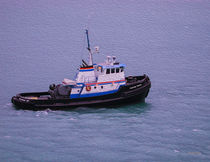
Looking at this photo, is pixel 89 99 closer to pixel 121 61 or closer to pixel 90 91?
pixel 90 91

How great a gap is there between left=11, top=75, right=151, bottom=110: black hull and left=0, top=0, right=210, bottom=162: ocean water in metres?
0.70

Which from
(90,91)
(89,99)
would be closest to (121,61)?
(90,91)

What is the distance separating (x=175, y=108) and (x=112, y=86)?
301 inches

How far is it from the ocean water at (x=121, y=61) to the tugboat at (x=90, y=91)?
0.89 metres

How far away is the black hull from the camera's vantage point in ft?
111

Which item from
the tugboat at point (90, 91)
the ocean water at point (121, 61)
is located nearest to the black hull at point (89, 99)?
the tugboat at point (90, 91)

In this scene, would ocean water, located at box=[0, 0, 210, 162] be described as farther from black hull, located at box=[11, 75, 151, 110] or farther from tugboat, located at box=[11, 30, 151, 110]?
tugboat, located at box=[11, 30, 151, 110]

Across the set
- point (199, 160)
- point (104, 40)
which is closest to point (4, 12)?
point (104, 40)

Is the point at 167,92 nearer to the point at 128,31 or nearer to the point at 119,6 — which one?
the point at 128,31

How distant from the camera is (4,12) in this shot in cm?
8400

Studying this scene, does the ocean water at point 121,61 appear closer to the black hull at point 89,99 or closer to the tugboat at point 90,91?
the black hull at point 89,99

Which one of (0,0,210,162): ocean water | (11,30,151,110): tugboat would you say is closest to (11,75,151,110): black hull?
(11,30,151,110): tugboat

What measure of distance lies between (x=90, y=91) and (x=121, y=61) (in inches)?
838

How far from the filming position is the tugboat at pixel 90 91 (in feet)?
112
